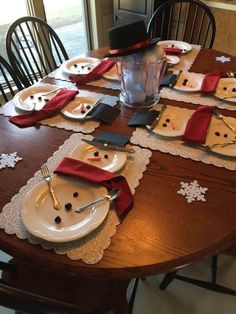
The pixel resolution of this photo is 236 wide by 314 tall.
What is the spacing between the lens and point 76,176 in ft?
2.69

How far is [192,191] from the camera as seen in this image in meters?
0.79

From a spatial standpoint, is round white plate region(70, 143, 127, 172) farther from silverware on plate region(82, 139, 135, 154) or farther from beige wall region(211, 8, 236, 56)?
beige wall region(211, 8, 236, 56)

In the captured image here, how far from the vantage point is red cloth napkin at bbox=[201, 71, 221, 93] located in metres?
1.21

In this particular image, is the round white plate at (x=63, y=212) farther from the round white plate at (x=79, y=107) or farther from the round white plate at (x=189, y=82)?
the round white plate at (x=189, y=82)

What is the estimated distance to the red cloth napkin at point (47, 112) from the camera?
3.59 feet

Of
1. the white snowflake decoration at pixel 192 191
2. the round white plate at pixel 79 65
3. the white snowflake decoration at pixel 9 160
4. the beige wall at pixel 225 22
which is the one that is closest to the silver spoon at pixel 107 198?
the white snowflake decoration at pixel 192 191

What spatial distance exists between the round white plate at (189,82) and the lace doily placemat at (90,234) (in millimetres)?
479

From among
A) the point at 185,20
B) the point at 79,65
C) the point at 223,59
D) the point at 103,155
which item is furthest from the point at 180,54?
the point at 185,20

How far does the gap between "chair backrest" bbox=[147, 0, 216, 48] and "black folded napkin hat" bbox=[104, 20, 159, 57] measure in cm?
74

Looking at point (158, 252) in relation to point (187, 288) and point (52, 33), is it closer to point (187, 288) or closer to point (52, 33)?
point (187, 288)

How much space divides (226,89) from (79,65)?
755mm

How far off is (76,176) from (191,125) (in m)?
0.45

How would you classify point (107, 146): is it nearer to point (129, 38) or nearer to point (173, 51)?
point (129, 38)

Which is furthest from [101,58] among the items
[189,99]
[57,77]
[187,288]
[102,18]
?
[102,18]
